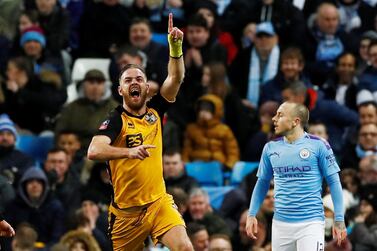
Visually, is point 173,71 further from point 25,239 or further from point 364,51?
point 364,51

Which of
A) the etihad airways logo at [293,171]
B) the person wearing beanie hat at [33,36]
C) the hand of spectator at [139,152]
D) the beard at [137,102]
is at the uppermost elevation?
the person wearing beanie hat at [33,36]

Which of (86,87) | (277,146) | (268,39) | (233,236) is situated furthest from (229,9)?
(277,146)

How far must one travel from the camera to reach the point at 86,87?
2081 cm

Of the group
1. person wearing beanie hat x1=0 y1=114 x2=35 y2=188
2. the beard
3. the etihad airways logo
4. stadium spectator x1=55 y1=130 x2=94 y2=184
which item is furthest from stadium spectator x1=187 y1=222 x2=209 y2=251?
the beard

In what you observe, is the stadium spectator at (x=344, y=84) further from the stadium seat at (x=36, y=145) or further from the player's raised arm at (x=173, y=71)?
the player's raised arm at (x=173, y=71)

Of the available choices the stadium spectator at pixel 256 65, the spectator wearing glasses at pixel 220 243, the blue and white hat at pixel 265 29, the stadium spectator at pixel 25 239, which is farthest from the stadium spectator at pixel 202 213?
the blue and white hat at pixel 265 29

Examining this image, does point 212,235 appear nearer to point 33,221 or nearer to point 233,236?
point 233,236

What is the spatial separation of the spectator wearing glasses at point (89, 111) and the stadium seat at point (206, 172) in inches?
56.4

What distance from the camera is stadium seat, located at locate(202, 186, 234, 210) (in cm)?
2005

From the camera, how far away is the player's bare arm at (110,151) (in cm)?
1313

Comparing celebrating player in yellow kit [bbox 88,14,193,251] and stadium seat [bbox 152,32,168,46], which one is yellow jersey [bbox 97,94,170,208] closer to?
celebrating player in yellow kit [bbox 88,14,193,251]

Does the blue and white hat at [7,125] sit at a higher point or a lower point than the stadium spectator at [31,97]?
lower

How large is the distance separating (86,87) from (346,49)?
14.1 ft

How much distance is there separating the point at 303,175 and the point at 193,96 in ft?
24.6
